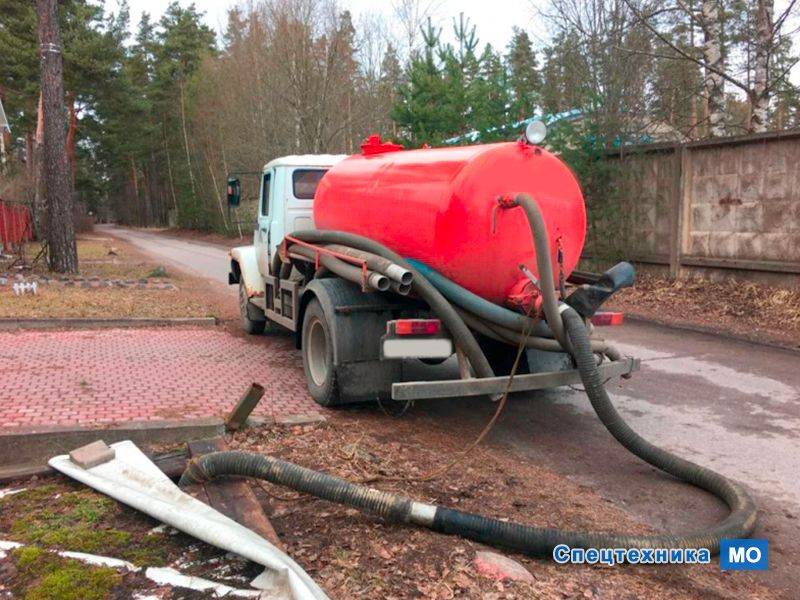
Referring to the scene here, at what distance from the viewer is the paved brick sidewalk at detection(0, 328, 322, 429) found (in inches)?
219

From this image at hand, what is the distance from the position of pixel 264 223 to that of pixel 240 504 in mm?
5610

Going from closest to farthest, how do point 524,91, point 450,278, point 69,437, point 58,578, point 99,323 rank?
point 58,578 < point 69,437 < point 450,278 < point 99,323 < point 524,91

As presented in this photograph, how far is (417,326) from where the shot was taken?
17.1 ft

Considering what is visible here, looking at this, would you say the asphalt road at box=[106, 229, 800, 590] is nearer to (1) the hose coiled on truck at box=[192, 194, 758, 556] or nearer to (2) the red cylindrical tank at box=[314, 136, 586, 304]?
(1) the hose coiled on truck at box=[192, 194, 758, 556]

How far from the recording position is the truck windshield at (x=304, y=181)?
8.48m

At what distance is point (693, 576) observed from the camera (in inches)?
134

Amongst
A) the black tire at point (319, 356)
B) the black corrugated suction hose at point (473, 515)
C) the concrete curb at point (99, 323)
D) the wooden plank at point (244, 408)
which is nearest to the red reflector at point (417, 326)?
the black tire at point (319, 356)

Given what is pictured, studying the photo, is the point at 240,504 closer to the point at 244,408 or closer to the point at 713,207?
the point at 244,408

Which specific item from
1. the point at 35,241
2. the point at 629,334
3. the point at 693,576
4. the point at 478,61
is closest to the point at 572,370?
the point at 693,576

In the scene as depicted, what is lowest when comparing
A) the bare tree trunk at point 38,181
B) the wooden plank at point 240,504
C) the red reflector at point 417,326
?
the wooden plank at point 240,504

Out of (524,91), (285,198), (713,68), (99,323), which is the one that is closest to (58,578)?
(285,198)

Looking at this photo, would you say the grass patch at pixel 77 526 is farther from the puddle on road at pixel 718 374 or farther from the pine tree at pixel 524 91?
the pine tree at pixel 524 91

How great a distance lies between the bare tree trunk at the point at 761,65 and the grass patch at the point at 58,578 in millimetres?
13147

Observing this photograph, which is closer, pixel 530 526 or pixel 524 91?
pixel 530 526
